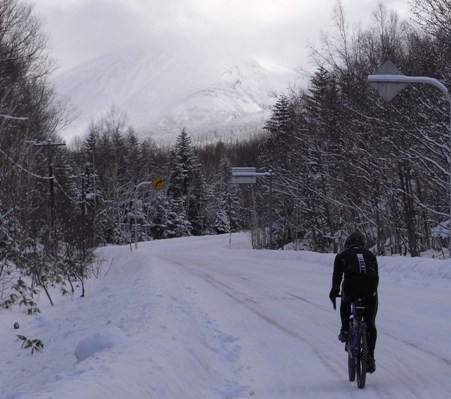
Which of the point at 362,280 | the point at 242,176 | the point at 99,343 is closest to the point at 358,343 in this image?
the point at 362,280

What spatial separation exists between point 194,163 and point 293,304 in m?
69.0

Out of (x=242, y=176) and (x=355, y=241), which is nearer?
(x=355, y=241)

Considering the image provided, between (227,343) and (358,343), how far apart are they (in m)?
3.24

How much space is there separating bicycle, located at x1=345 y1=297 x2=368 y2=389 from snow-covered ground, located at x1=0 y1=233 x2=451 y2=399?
18 cm

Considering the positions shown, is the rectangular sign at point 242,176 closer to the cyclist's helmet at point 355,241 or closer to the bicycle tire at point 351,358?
the cyclist's helmet at point 355,241

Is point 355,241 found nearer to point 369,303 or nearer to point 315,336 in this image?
point 369,303

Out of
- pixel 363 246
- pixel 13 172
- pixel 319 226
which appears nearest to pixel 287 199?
pixel 319 226

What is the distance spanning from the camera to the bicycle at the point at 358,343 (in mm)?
6285

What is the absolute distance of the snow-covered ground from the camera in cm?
609

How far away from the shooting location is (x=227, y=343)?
9.18 meters

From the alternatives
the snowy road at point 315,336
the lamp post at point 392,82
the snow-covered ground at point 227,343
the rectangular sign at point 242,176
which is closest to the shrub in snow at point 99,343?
the snow-covered ground at point 227,343

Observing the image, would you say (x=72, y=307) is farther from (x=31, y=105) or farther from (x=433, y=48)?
(x=433, y=48)

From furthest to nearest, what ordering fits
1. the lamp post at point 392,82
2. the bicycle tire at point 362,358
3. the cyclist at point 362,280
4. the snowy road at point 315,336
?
the lamp post at point 392,82 < the snowy road at point 315,336 < the cyclist at point 362,280 < the bicycle tire at point 362,358

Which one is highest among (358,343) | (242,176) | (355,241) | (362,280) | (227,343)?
(242,176)
